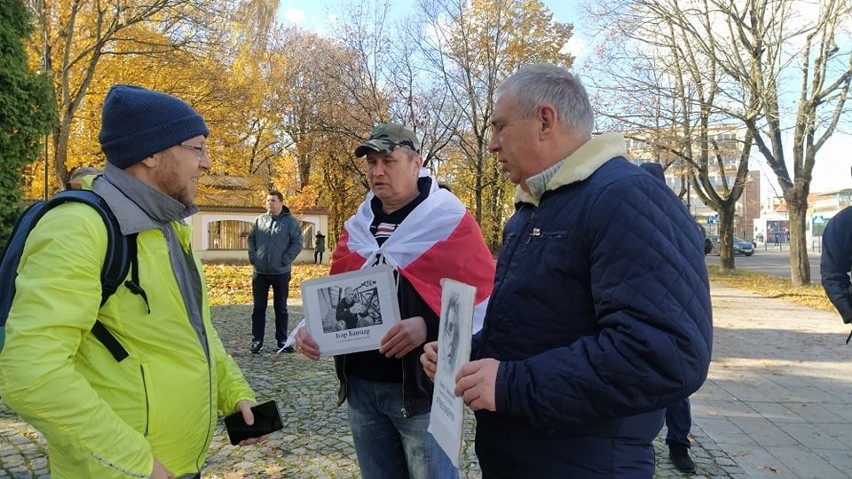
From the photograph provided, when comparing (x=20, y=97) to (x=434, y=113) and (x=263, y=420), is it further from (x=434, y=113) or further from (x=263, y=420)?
(x=434, y=113)

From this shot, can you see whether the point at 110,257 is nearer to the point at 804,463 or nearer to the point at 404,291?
the point at 404,291

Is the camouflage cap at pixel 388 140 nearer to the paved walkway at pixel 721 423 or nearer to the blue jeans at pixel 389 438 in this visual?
the blue jeans at pixel 389 438

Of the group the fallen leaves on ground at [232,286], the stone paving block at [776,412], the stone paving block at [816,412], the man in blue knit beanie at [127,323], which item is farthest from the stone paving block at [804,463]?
the fallen leaves on ground at [232,286]

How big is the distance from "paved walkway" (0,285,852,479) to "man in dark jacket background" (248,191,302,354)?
0.51 metres

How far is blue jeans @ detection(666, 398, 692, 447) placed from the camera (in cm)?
448

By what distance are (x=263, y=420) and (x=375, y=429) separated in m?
0.65

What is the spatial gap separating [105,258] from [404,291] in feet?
4.43

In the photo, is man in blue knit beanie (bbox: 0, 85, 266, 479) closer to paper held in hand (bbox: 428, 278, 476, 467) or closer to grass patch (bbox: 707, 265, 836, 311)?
paper held in hand (bbox: 428, 278, 476, 467)

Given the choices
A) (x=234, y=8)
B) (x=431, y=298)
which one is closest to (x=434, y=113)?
(x=234, y=8)

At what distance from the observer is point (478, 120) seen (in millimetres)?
24047

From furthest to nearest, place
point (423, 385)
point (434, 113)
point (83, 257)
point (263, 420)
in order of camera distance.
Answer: point (434, 113) → point (423, 385) → point (263, 420) → point (83, 257)

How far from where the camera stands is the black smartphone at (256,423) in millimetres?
2205

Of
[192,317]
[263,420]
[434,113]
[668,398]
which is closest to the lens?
[668,398]

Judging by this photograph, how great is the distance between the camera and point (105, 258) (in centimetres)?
162
